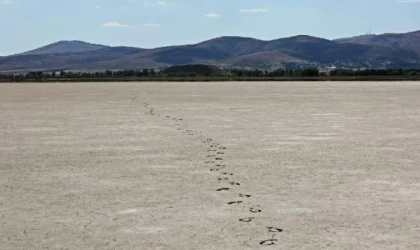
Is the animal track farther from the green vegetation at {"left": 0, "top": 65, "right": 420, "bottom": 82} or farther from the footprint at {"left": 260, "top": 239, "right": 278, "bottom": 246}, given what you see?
the green vegetation at {"left": 0, "top": 65, "right": 420, "bottom": 82}

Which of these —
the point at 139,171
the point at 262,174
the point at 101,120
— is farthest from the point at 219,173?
the point at 101,120

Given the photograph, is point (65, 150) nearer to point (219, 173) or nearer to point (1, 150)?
point (1, 150)

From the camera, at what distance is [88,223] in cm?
726

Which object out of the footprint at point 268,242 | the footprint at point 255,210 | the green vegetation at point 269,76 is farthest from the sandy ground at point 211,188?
the green vegetation at point 269,76

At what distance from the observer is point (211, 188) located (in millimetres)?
9219

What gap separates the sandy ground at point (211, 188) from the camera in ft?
21.9

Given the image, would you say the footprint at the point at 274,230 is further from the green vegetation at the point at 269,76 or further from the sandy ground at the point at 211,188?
the green vegetation at the point at 269,76

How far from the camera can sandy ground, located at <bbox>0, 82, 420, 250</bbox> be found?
21.9ft

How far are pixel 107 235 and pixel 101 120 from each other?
1564cm

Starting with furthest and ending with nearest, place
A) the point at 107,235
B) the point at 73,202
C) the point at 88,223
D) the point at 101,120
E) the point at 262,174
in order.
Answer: the point at 101,120 < the point at 262,174 < the point at 73,202 < the point at 88,223 < the point at 107,235

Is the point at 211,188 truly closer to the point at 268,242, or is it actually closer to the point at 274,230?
the point at 274,230

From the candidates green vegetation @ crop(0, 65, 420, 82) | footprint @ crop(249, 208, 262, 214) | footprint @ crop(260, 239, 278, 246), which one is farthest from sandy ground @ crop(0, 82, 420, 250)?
green vegetation @ crop(0, 65, 420, 82)

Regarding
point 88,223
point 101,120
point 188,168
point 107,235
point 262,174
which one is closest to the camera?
point 107,235

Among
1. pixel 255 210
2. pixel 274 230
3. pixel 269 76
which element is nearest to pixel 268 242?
pixel 274 230
